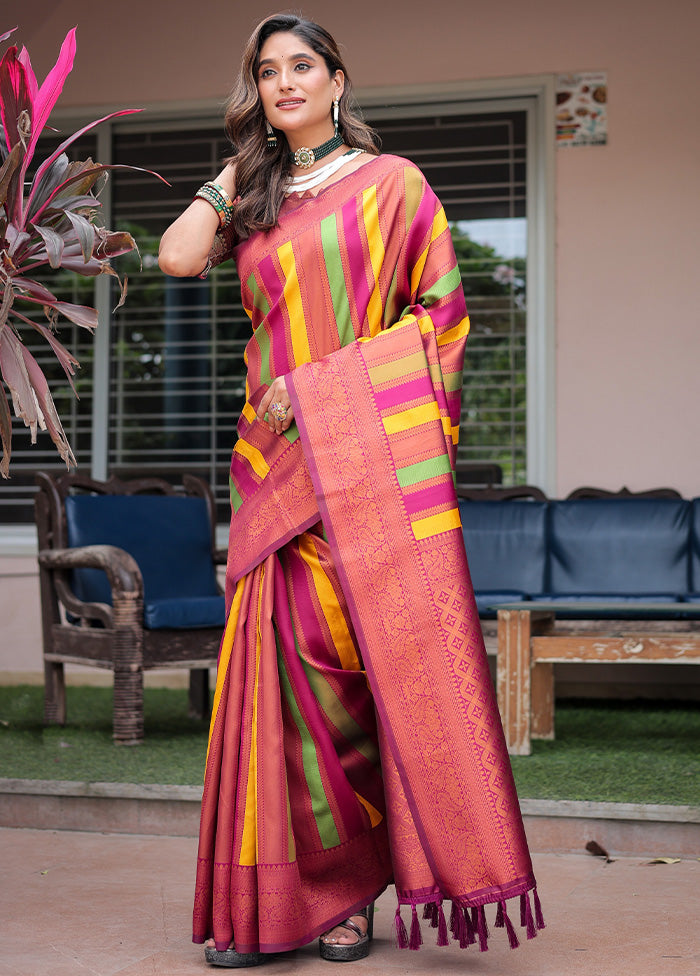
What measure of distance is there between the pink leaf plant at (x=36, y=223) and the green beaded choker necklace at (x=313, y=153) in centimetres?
34

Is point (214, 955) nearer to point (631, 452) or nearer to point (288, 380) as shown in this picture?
point (288, 380)

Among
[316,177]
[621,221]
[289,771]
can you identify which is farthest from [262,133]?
[621,221]

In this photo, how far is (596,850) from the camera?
266 cm

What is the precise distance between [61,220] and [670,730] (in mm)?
2921

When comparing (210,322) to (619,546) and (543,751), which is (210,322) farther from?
(543,751)

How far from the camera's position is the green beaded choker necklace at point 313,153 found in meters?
2.03

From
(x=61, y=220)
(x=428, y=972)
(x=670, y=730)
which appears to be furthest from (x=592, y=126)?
(x=428, y=972)

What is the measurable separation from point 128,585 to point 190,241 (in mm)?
1818

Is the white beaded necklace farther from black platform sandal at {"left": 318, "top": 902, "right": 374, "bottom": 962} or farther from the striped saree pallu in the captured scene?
black platform sandal at {"left": 318, "top": 902, "right": 374, "bottom": 962}

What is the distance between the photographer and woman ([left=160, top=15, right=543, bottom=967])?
1.84m

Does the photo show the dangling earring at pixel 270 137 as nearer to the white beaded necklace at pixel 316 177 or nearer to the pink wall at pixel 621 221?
the white beaded necklace at pixel 316 177

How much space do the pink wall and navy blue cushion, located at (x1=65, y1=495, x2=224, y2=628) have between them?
1.75 metres

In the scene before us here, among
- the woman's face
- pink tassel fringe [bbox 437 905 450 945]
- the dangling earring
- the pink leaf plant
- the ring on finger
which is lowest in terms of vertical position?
pink tassel fringe [bbox 437 905 450 945]

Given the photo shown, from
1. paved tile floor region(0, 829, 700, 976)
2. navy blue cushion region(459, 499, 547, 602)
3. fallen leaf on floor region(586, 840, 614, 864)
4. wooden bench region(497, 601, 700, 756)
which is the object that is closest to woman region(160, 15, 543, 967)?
paved tile floor region(0, 829, 700, 976)
